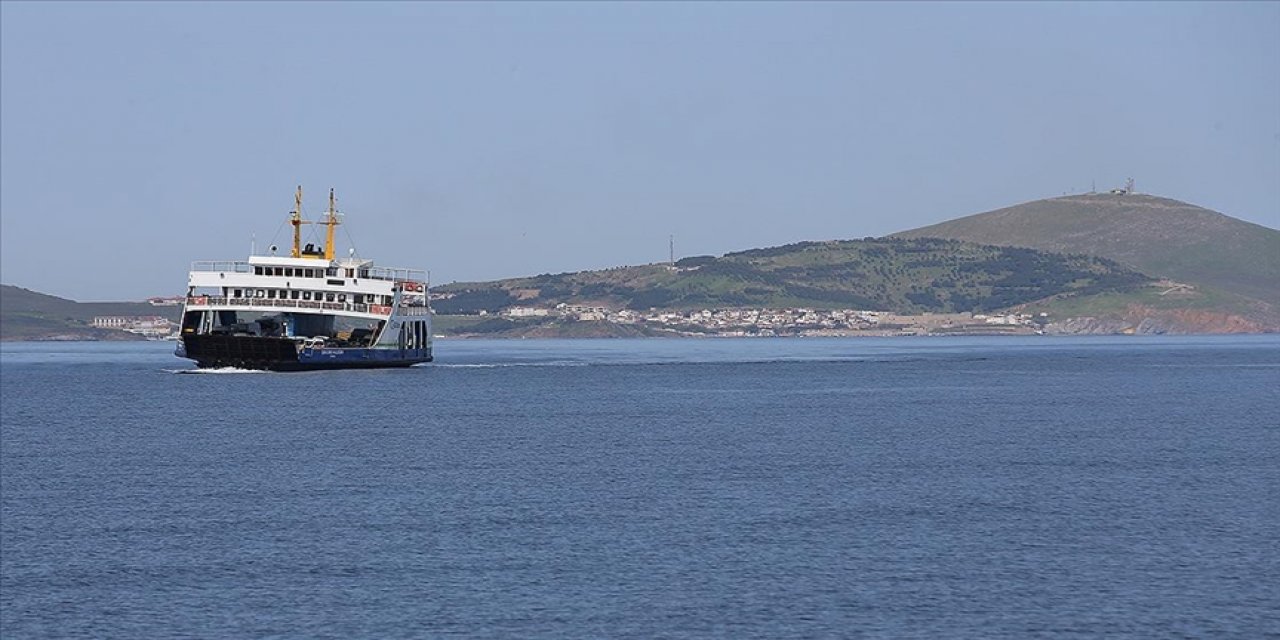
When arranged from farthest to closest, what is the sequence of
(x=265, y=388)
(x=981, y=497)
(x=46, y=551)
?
(x=265, y=388) → (x=981, y=497) → (x=46, y=551)

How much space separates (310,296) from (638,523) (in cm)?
8486

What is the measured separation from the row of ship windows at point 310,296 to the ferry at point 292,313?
7 cm

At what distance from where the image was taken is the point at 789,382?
13450 centimetres

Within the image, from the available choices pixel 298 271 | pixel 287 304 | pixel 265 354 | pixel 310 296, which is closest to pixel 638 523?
pixel 265 354

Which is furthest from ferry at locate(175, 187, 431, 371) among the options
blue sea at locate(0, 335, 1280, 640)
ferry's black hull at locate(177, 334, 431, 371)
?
blue sea at locate(0, 335, 1280, 640)

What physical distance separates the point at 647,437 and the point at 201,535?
32.9m

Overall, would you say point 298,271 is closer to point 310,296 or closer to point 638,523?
point 310,296

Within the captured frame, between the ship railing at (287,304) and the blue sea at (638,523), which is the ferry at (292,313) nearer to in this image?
the ship railing at (287,304)

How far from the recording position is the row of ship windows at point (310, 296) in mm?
123938

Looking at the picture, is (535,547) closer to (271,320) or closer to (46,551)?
(46,551)

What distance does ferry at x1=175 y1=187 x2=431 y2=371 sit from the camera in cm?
12200

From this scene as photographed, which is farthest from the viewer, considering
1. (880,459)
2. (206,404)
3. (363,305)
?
(363,305)

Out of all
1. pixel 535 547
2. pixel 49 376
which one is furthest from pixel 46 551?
pixel 49 376

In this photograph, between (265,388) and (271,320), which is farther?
(271,320)
